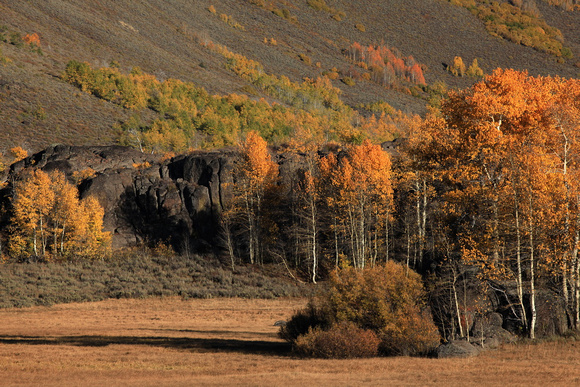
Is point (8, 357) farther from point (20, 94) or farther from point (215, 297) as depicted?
point (20, 94)

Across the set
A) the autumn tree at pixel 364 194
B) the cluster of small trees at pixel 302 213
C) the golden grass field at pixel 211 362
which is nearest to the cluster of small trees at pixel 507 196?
the golden grass field at pixel 211 362

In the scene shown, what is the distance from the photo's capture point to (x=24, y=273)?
54625 millimetres

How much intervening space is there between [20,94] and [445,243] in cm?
9858

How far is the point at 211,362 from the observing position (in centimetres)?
2323

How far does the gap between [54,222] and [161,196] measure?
12.5 meters

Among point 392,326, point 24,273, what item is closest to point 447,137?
point 392,326

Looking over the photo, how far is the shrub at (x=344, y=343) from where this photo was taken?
23766 millimetres

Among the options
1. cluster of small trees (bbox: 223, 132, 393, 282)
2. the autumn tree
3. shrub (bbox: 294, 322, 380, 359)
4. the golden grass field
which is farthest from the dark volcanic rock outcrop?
shrub (bbox: 294, 322, 380, 359)

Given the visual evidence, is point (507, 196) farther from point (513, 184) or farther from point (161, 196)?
point (161, 196)

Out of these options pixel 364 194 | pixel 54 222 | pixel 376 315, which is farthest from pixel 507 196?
pixel 54 222

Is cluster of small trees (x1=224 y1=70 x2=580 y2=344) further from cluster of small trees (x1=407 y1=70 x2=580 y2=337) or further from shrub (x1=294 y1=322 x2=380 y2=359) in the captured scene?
shrub (x1=294 y1=322 x2=380 y2=359)

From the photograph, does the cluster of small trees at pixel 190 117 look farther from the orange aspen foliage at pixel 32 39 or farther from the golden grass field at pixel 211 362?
the golden grass field at pixel 211 362

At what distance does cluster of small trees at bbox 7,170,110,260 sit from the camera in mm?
59969

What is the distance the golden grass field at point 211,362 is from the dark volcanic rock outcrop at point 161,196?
1065 inches
